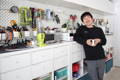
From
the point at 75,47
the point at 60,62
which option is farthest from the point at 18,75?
the point at 75,47

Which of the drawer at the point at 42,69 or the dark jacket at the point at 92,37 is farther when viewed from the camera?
the dark jacket at the point at 92,37

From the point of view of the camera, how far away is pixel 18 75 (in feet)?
5.15

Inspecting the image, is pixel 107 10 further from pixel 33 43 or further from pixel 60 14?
pixel 33 43

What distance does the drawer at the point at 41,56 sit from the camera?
1.75m

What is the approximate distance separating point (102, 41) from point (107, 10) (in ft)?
6.06

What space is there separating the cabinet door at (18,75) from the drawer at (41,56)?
0.14 m

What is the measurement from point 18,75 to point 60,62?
78 cm

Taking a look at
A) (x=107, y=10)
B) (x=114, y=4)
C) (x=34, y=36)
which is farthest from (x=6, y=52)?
(x=114, y=4)

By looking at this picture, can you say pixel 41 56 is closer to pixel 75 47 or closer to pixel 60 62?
pixel 60 62

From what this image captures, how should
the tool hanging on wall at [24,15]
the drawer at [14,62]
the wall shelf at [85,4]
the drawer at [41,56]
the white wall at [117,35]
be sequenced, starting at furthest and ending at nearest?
the white wall at [117,35] < the wall shelf at [85,4] < the tool hanging on wall at [24,15] < the drawer at [41,56] < the drawer at [14,62]

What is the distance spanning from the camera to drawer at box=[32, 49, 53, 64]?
1.75m

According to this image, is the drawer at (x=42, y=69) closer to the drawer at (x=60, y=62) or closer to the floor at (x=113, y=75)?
the drawer at (x=60, y=62)

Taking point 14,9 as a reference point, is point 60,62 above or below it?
below

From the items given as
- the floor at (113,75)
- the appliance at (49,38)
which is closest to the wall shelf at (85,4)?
the appliance at (49,38)
